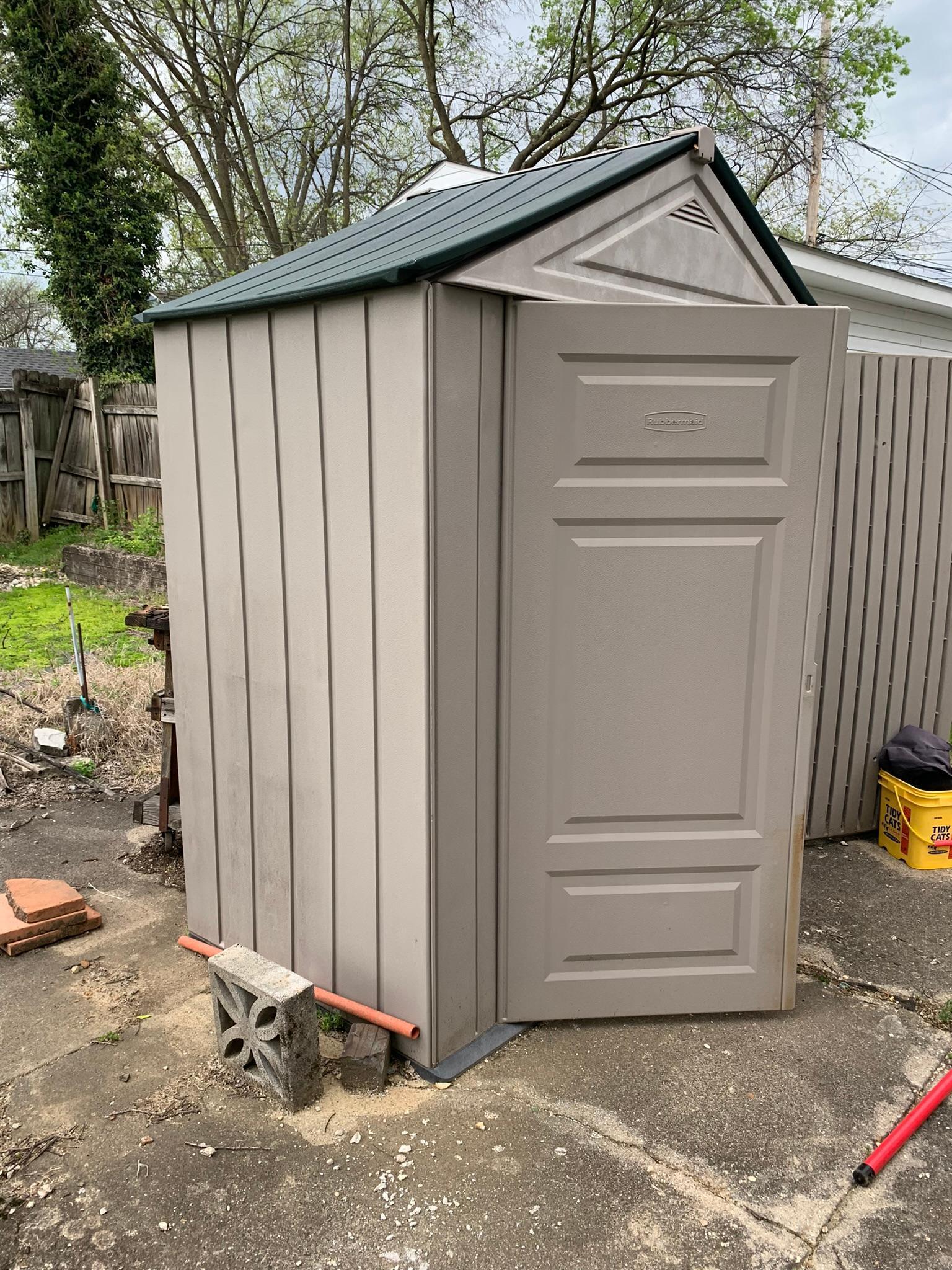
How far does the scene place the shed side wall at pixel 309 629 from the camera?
254cm

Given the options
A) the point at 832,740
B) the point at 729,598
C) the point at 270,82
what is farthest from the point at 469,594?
the point at 270,82

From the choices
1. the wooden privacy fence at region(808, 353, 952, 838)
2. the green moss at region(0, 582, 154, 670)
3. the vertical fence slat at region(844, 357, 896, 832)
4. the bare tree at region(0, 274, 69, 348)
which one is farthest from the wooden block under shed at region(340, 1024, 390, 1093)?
the bare tree at region(0, 274, 69, 348)

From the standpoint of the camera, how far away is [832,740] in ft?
14.4

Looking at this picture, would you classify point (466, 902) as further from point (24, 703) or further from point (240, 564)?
point (24, 703)

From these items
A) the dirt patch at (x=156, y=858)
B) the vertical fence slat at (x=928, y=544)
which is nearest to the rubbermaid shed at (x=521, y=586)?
the dirt patch at (x=156, y=858)

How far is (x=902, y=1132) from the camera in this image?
8.05 ft

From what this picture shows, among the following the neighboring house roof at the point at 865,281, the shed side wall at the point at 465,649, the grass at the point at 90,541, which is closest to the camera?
the shed side wall at the point at 465,649

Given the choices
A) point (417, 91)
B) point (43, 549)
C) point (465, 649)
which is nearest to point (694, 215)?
point (465, 649)

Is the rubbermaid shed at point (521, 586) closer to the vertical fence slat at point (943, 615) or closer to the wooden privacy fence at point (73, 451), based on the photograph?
the vertical fence slat at point (943, 615)

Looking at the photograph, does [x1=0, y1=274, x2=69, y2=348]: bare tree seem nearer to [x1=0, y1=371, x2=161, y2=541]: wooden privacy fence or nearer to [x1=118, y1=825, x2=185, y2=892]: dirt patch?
[x1=0, y1=371, x2=161, y2=541]: wooden privacy fence

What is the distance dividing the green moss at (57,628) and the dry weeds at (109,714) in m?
0.52

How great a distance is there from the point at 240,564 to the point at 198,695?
1.92 ft

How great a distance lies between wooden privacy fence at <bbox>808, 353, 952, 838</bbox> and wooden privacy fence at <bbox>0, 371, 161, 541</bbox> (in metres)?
8.92

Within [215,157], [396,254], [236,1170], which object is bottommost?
[236,1170]
